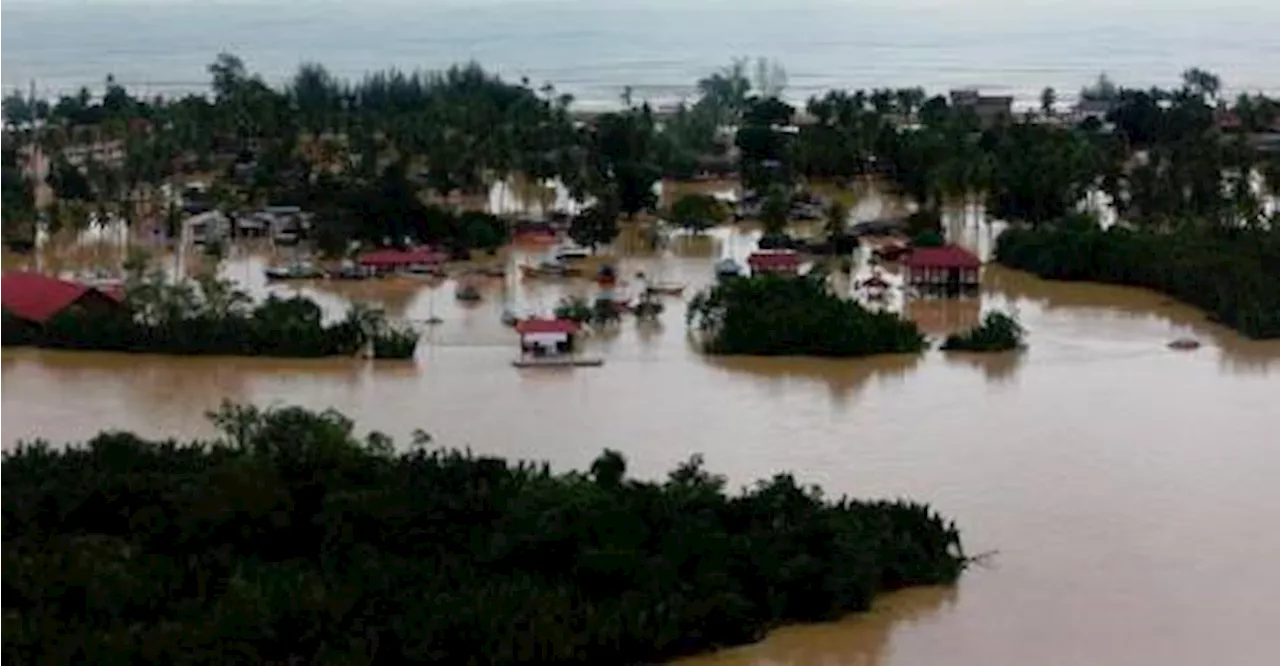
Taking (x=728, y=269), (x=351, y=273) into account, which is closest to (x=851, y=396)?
(x=728, y=269)

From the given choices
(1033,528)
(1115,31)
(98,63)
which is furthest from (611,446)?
(1115,31)

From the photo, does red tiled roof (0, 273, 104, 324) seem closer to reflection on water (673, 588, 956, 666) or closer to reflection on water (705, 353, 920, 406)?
reflection on water (705, 353, 920, 406)

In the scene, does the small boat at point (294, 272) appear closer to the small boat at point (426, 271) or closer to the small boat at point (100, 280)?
the small boat at point (426, 271)

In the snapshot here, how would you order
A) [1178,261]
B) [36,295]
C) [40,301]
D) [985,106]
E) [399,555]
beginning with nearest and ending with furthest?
1. [399,555]
2. [40,301]
3. [36,295]
4. [1178,261]
5. [985,106]

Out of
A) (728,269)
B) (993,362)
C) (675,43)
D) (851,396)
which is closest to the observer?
(851,396)

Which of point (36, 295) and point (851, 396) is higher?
point (36, 295)

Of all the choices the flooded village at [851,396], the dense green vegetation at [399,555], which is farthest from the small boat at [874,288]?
the dense green vegetation at [399,555]

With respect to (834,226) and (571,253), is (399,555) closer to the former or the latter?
(571,253)

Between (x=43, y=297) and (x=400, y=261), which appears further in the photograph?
(x=400, y=261)

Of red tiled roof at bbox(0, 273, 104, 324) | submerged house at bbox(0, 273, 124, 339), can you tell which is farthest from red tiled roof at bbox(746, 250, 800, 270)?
red tiled roof at bbox(0, 273, 104, 324)
